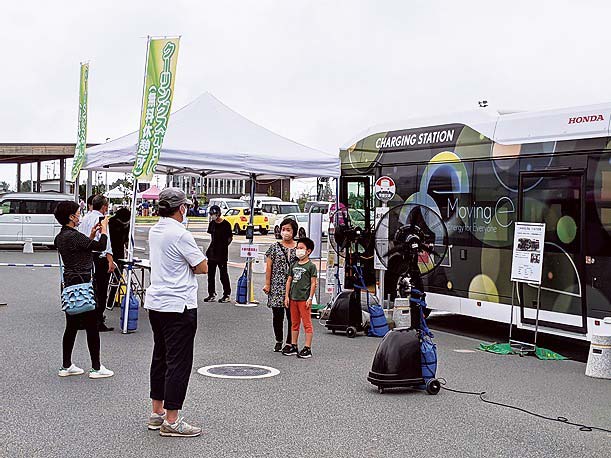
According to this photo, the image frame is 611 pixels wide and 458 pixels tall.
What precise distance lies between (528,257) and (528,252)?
0.07 m

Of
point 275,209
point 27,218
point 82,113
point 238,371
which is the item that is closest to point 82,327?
point 238,371

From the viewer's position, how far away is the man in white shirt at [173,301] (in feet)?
22.1

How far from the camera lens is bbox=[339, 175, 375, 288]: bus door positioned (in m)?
14.9

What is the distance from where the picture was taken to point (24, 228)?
30000 millimetres

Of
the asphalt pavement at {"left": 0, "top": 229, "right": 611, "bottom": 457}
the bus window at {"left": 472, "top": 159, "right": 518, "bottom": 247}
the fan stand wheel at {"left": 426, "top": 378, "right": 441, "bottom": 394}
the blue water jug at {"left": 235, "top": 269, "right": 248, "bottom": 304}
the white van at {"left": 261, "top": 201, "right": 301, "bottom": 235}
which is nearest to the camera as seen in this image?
the asphalt pavement at {"left": 0, "top": 229, "right": 611, "bottom": 457}

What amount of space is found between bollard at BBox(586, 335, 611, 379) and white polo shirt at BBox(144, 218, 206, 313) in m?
5.22

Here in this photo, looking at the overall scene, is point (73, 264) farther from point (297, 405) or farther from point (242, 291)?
point (242, 291)

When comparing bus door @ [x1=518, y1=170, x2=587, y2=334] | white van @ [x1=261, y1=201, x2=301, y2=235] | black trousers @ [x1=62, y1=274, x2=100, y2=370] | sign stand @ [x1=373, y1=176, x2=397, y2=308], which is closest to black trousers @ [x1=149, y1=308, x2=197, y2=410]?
black trousers @ [x1=62, y1=274, x2=100, y2=370]

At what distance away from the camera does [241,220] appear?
1800 inches

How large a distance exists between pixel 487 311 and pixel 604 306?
81.9 inches

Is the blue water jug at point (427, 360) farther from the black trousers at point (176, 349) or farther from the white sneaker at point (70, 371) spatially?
the white sneaker at point (70, 371)

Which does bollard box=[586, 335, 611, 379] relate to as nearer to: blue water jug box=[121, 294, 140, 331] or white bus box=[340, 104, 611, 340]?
white bus box=[340, 104, 611, 340]

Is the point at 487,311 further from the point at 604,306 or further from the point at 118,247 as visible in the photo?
the point at 118,247

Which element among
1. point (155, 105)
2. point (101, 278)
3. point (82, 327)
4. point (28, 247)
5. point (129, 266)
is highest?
point (155, 105)
